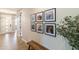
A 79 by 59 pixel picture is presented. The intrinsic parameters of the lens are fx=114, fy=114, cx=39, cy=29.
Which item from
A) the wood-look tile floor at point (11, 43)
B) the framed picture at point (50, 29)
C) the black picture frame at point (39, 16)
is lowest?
the wood-look tile floor at point (11, 43)

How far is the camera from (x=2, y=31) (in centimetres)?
231

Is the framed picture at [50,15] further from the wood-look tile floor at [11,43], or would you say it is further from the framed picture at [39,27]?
the wood-look tile floor at [11,43]

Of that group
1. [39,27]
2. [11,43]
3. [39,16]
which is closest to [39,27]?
[39,27]

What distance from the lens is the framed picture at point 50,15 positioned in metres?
2.17

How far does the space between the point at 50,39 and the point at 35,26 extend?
0.40 m

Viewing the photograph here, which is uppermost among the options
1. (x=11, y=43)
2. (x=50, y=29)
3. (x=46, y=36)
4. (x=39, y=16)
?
(x=39, y=16)

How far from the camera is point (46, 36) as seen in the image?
2.26m

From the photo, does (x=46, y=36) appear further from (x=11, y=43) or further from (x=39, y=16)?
(x=11, y=43)

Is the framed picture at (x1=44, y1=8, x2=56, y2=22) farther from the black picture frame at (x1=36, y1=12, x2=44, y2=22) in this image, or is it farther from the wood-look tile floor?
the wood-look tile floor

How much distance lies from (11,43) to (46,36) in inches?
28.4

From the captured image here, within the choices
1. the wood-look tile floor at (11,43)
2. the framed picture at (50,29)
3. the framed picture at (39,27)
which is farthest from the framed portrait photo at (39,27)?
the wood-look tile floor at (11,43)

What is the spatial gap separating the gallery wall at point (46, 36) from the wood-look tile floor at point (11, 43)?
0.15 meters
